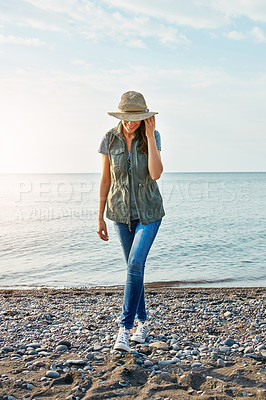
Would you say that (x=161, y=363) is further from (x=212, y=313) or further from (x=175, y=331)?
(x=212, y=313)

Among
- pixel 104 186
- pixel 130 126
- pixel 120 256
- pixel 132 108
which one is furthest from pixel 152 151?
pixel 120 256

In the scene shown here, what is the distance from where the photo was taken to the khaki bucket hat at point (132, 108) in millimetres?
4207

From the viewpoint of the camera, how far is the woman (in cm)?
425

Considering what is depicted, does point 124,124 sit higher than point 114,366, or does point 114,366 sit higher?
point 124,124

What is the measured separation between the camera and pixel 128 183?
14.4 ft

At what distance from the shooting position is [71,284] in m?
10.8

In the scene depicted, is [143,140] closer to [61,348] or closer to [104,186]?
[104,186]

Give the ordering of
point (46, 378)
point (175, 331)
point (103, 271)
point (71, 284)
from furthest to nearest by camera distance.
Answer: point (103, 271), point (71, 284), point (175, 331), point (46, 378)

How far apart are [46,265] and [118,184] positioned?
900cm

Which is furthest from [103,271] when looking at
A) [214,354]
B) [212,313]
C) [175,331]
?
[214,354]

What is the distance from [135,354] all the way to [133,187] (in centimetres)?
183

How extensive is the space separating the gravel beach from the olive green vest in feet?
5.02

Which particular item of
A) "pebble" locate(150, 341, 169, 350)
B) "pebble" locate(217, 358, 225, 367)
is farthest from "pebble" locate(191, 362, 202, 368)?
"pebble" locate(150, 341, 169, 350)

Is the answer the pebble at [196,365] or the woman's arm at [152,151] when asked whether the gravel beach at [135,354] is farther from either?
the woman's arm at [152,151]
